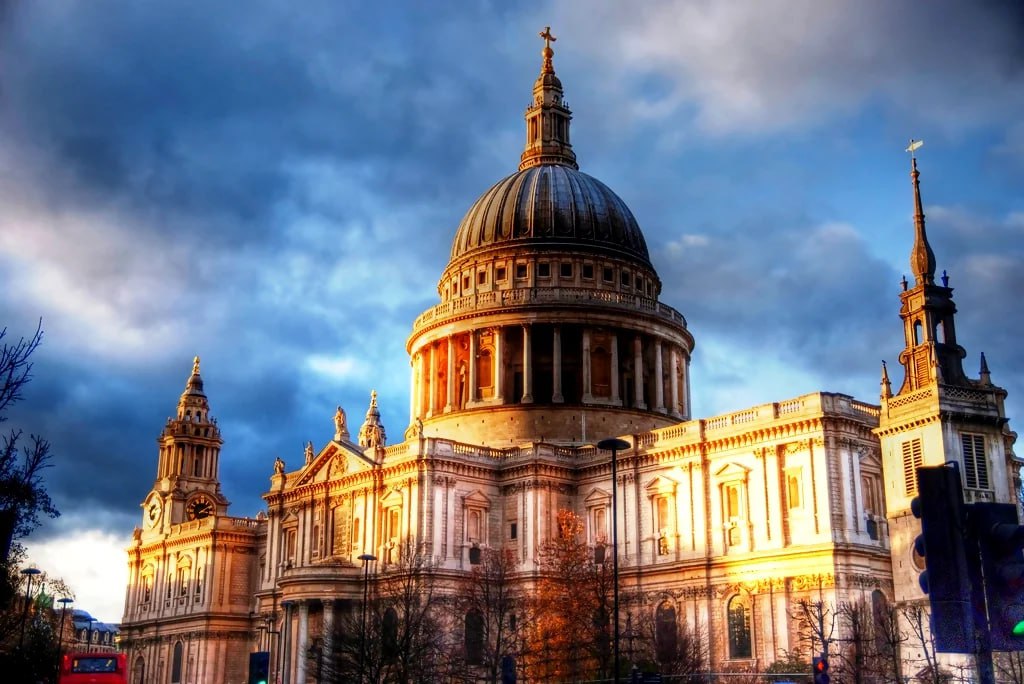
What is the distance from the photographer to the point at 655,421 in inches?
3391

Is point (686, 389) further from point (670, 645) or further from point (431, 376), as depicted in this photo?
point (670, 645)

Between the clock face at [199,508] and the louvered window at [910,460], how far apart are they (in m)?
74.9

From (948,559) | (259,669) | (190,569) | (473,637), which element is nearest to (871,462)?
(473,637)

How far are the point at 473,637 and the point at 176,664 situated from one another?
138 feet

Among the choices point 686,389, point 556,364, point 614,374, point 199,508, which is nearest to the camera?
point 556,364

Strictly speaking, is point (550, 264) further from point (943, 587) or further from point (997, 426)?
point (943, 587)

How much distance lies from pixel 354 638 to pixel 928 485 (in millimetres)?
52147

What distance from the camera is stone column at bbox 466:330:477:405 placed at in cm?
8638

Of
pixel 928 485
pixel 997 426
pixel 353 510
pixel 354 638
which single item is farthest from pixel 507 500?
pixel 928 485

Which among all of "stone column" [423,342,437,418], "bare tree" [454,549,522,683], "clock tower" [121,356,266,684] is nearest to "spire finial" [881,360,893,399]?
"bare tree" [454,549,522,683]

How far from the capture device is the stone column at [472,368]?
86.4 metres

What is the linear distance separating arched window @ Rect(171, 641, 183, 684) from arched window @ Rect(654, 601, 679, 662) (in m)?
51.3

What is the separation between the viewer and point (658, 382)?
3469 inches

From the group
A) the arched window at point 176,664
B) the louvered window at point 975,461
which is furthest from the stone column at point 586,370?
the arched window at point 176,664
